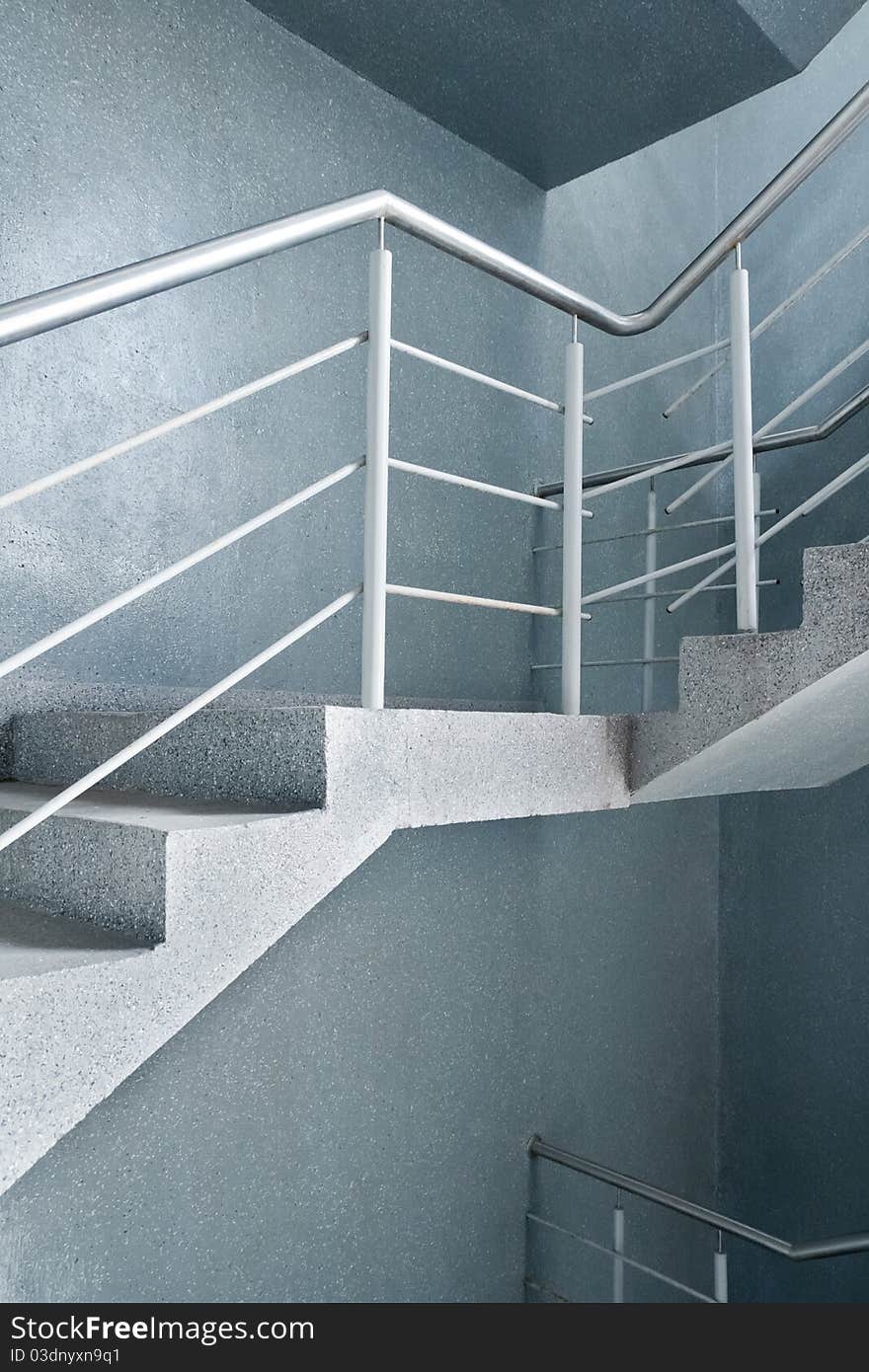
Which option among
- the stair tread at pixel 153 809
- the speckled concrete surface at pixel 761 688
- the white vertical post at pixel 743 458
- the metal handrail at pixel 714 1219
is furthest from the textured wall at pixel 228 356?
the metal handrail at pixel 714 1219

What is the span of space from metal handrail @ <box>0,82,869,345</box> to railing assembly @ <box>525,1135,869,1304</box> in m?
2.23

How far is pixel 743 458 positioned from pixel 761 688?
0.39 metres

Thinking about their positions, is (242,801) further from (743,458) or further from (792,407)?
(792,407)

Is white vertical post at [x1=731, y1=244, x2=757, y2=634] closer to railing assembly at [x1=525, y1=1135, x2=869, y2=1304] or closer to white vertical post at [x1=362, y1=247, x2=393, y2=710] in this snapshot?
white vertical post at [x1=362, y1=247, x2=393, y2=710]

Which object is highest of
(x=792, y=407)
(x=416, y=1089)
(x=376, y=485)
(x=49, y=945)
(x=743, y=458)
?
(x=792, y=407)

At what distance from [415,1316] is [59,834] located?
76.5 inches

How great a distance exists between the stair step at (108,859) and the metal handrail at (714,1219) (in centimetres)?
199

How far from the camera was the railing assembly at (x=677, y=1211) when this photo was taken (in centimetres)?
258

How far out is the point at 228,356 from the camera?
243cm

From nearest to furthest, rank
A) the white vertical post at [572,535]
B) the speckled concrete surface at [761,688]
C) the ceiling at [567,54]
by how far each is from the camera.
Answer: the speckled concrete surface at [761,688] → the white vertical post at [572,535] → the ceiling at [567,54]

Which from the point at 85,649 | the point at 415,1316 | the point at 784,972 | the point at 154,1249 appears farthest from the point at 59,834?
the point at 784,972

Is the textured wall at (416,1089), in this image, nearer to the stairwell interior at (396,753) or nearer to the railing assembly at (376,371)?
the stairwell interior at (396,753)

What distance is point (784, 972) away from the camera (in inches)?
140

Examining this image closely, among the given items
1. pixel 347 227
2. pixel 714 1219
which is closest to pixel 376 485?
pixel 347 227
